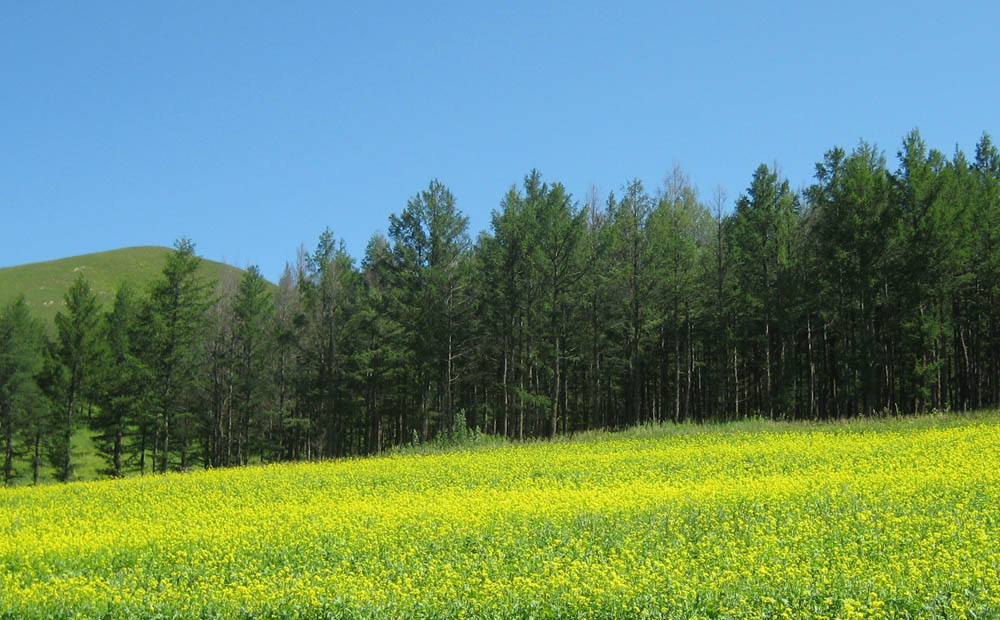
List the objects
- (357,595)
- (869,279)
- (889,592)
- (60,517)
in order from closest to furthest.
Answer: (889,592), (357,595), (60,517), (869,279)

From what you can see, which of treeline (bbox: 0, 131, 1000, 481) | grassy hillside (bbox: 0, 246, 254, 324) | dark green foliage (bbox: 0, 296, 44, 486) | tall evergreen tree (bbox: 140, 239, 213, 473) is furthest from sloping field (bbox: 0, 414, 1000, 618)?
grassy hillside (bbox: 0, 246, 254, 324)

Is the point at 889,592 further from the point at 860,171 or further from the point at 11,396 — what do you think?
the point at 11,396

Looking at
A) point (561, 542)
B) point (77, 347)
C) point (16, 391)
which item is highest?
point (77, 347)

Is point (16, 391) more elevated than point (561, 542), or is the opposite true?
point (16, 391)

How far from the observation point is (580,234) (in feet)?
124

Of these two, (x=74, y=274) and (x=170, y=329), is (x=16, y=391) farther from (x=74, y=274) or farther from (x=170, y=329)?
(x=74, y=274)

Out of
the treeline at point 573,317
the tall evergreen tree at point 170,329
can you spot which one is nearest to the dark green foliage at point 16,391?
the treeline at point 573,317

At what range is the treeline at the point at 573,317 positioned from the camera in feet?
119

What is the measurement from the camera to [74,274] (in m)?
129

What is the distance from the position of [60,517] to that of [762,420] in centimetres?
2540

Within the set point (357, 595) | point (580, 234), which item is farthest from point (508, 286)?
point (357, 595)

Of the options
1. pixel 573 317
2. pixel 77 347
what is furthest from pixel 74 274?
pixel 573 317

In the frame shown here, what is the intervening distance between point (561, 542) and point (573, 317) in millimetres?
30149

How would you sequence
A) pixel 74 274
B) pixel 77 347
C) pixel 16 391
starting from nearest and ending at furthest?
pixel 77 347 < pixel 16 391 < pixel 74 274
